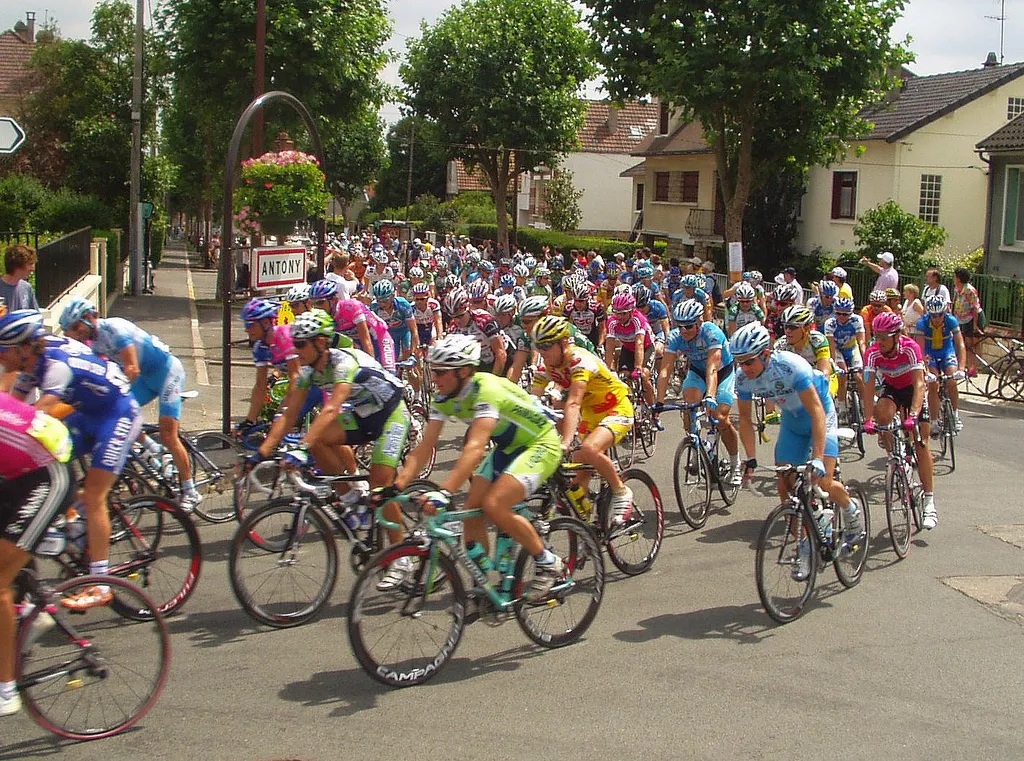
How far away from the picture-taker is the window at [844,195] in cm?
3697

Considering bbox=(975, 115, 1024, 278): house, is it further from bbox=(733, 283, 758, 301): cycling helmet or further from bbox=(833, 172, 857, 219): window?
bbox=(733, 283, 758, 301): cycling helmet

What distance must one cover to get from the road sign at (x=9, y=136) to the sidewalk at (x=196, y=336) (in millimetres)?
5507

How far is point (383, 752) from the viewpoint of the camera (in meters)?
5.29

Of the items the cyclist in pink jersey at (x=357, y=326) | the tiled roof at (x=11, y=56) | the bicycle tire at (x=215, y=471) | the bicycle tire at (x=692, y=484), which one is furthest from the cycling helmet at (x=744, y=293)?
the tiled roof at (x=11, y=56)

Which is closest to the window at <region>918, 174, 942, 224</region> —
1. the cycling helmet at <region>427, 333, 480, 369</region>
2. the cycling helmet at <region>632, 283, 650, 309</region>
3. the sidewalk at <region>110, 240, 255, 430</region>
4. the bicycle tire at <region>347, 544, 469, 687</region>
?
the cycling helmet at <region>632, 283, 650, 309</region>

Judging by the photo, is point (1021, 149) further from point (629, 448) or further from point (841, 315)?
point (629, 448)

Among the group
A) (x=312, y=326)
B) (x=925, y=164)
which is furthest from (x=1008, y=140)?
(x=312, y=326)

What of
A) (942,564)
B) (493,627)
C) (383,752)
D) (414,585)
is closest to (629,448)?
(942,564)

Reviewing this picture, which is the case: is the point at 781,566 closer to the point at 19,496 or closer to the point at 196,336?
the point at 19,496

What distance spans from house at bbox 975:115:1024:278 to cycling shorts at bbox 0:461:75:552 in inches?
1087

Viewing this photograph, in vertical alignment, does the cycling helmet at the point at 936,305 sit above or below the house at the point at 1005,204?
below

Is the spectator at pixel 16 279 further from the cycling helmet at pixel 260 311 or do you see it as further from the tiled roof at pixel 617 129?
the tiled roof at pixel 617 129

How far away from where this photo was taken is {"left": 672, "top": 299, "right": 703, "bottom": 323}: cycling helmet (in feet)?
34.6

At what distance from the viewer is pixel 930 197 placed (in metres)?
35.6
